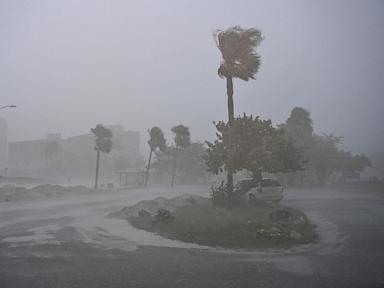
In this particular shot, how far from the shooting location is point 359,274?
971 cm

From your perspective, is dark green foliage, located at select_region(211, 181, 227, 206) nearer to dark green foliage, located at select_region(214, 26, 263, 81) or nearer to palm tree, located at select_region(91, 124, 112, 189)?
dark green foliage, located at select_region(214, 26, 263, 81)

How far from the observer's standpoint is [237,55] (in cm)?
2145

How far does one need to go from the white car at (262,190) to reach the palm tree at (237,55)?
3.69 meters

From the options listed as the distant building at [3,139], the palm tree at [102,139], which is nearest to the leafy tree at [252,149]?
the palm tree at [102,139]

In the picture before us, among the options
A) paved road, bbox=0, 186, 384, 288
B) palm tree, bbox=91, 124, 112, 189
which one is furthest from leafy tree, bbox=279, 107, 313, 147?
paved road, bbox=0, 186, 384, 288

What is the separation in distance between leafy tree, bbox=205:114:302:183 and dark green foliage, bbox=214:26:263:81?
3.10 m

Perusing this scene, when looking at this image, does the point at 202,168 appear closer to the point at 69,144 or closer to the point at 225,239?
the point at 69,144

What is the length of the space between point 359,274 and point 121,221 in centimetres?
1406

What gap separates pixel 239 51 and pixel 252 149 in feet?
19.2

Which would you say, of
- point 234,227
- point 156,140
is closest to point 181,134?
point 156,140

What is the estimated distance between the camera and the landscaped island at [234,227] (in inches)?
541

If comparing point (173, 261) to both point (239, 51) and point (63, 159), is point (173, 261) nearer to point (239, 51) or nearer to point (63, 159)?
point (239, 51)

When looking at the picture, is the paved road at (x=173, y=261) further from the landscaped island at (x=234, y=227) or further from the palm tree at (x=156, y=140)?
the palm tree at (x=156, y=140)

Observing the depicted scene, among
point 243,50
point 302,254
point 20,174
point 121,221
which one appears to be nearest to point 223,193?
point 121,221
